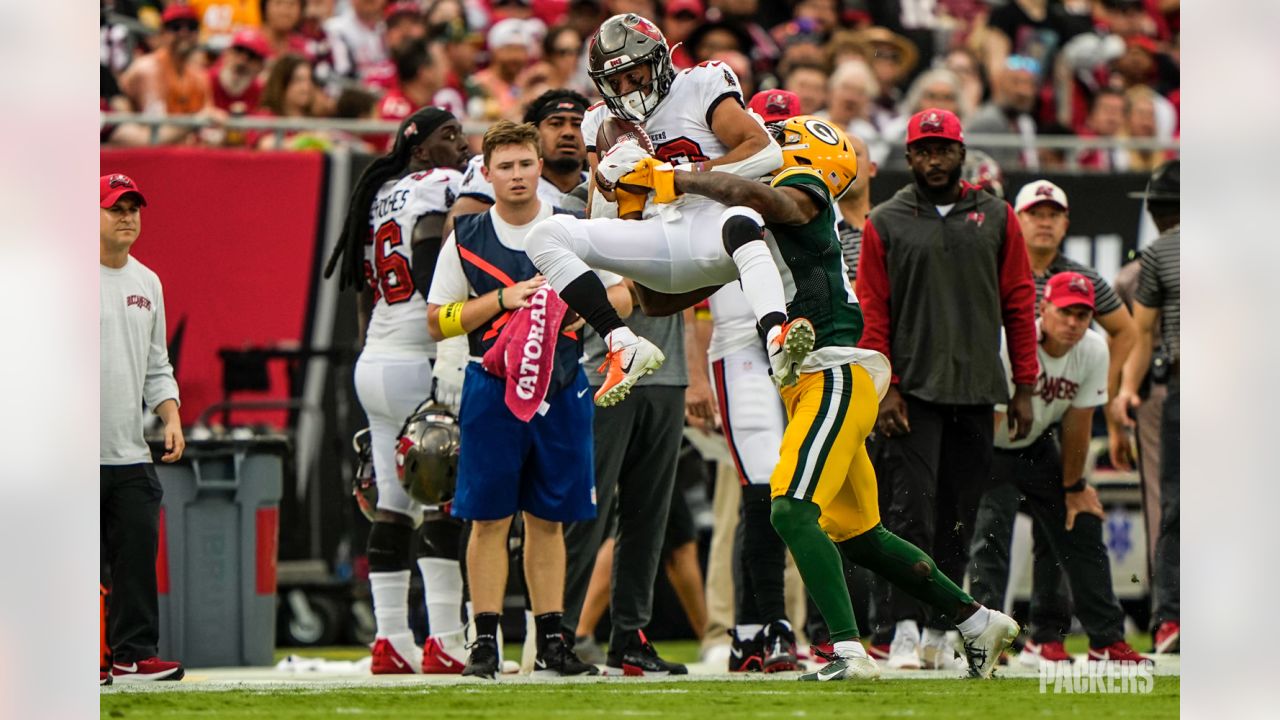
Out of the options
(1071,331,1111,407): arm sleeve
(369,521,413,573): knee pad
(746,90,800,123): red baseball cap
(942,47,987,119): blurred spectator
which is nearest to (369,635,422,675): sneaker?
(369,521,413,573): knee pad

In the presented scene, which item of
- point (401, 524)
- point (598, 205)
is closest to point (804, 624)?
point (401, 524)

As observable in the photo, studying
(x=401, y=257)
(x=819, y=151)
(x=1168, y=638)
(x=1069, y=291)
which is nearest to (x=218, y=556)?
(x=401, y=257)

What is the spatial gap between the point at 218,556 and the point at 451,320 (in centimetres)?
230

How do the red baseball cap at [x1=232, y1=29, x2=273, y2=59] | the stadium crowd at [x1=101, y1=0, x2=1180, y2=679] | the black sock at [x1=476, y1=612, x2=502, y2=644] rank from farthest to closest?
1. the red baseball cap at [x1=232, y1=29, x2=273, y2=59]
2. the black sock at [x1=476, y1=612, x2=502, y2=644]
3. the stadium crowd at [x1=101, y1=0, x2=1180, y2=679]

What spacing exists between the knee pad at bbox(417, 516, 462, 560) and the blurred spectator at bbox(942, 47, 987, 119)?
678 centimetres

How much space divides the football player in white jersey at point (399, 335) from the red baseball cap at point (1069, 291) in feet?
8.43

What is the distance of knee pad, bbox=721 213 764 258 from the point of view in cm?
611

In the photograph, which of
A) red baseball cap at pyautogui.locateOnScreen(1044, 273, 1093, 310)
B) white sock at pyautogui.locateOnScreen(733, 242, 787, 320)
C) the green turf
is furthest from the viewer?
red baseball cap at pyautogui.locateOnScreen(1044, 273, 1093, 310)

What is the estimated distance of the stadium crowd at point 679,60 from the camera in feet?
36.9

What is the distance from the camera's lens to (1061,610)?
8.21 m

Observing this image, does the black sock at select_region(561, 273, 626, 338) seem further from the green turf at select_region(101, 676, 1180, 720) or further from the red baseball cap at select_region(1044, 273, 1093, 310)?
the red baseball cap at select_region(1044, 273, 1093, 310)

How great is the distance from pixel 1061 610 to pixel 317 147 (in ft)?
16.4

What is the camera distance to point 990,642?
6.47 meters
